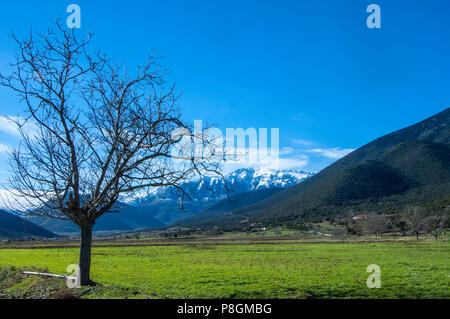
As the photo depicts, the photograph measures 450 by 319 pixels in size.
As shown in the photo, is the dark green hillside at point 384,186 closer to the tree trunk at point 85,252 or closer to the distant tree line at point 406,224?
the distant tree line at point 406,224

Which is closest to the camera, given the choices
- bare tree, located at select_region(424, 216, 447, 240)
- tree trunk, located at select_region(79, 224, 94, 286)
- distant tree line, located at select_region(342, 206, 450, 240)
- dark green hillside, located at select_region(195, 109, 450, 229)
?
tree trunk, located at select_region(79, 224, 94, 286)

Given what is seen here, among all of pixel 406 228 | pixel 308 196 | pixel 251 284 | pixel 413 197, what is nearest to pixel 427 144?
pixel 413 197

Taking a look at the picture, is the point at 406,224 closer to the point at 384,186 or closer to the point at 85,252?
the point at 384,186

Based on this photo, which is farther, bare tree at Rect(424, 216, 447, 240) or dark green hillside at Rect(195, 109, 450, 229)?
dark green hillside at Rect(195, 109, 450, 229)

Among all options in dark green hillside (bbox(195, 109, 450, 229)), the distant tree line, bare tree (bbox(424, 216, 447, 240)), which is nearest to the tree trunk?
the distant tree line

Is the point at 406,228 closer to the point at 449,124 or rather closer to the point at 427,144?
the point at 427,144

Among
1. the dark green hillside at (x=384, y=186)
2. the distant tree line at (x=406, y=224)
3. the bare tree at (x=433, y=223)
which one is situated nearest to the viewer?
the bare tree at (x=433, y=223)

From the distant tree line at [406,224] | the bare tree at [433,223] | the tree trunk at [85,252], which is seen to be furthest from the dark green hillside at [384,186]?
the tree trunk at [85,252]

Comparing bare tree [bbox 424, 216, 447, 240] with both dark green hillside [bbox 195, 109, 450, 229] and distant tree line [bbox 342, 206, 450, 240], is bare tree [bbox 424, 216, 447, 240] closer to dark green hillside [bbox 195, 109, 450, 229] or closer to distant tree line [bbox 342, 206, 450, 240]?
distant tree line [bbox 342, 206, 450, 240]

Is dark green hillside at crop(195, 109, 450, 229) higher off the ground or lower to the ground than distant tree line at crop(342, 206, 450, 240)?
higher

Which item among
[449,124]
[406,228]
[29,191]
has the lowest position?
[406,228]

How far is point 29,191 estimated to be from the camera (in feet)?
46.4
